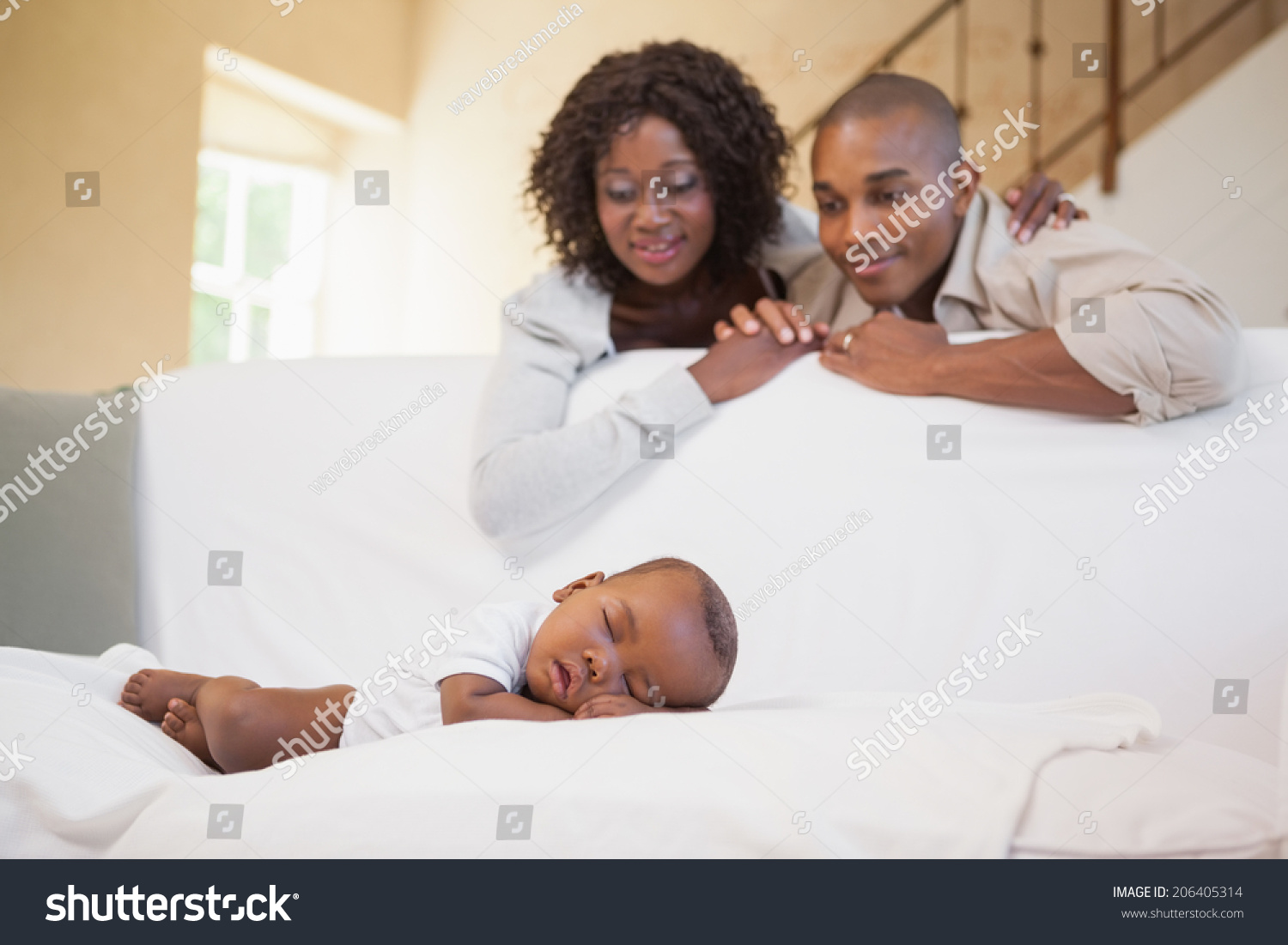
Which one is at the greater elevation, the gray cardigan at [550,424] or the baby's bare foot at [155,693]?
the gray cardigan at [550,424]

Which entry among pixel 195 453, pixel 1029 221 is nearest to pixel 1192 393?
pixel 1029 221

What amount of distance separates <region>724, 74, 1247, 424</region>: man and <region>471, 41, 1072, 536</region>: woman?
0.11m

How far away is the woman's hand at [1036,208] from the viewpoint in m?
1.67

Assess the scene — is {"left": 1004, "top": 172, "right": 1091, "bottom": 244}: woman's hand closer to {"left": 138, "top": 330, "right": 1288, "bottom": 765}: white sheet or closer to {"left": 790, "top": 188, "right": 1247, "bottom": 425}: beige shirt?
{"left": 790, "top": 188, "right": 1247, "bottom": 425}: beige shirt

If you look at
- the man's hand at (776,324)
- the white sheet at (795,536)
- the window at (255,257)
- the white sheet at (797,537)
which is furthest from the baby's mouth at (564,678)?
the window at (255,257)

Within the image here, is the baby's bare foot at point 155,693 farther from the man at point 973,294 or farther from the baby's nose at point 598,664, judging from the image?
the man at point 973,294

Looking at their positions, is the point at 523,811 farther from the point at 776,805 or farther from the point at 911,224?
the point at 911,224

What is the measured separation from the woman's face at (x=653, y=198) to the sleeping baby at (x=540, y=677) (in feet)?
2.44

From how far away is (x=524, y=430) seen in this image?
1.62m

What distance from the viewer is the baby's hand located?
1.04 meters

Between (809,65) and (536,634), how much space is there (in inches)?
188

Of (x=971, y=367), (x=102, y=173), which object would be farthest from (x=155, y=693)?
(x=102, y=173)

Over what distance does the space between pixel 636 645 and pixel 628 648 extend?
0.03ft

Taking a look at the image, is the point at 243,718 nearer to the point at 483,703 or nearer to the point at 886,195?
the point at 483,703
